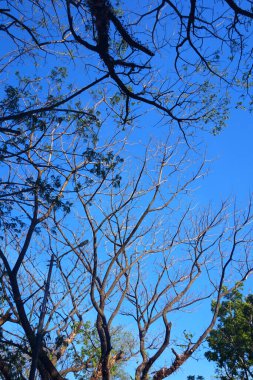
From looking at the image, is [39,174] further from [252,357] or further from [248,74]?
[252,357]

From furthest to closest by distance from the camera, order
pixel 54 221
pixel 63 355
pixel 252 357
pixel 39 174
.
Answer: pixel 252 357 < pixel 63 355 < pixel 54 221 < pixel 39 174

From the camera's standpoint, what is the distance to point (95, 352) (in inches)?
522

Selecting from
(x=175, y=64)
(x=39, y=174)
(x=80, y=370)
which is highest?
(x=39, y=174)

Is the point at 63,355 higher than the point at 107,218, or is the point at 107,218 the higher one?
the point at 107,218

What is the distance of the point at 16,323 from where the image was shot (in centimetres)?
1020

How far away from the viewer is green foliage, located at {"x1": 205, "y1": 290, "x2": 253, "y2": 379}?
57.1 ft

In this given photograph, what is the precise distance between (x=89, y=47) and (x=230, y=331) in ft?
49.1

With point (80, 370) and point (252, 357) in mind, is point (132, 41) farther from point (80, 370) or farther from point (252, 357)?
point (252, 357)

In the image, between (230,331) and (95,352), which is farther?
(230,331)

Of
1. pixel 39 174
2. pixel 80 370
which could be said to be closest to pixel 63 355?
pixel 80 370

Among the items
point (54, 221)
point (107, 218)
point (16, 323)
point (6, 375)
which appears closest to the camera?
point (6, 375)

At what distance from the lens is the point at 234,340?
1761 cm

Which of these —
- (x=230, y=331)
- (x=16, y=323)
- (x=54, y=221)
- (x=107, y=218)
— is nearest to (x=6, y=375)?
(x=16, y=323)

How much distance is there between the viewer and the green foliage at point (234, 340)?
1739 centimetres
